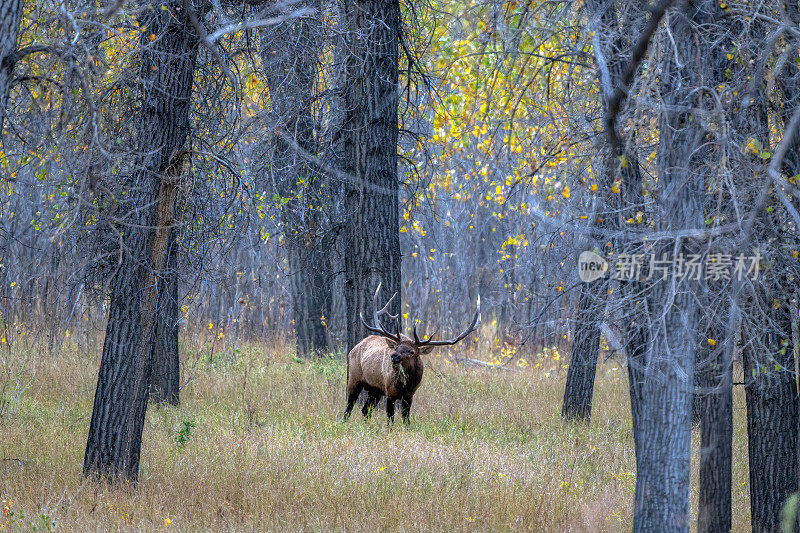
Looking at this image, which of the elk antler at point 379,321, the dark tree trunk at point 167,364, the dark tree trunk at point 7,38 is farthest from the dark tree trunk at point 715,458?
the dark tree trunk at point 167,364

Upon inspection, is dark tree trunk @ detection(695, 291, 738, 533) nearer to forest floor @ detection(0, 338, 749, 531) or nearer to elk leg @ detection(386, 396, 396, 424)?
forest floor @ detection(0, 338, 749, 531)

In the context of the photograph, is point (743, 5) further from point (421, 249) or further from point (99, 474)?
point (421, 249)

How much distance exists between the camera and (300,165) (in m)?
11.5

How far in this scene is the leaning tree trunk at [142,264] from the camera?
7258 millimetres

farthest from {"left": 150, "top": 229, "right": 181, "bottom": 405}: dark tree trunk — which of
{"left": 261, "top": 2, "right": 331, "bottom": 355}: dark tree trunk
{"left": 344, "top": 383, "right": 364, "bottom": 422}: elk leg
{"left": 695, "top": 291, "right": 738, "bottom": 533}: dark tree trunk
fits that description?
{"left": 695, "top": 291, "right": 738, "bottom": 533}: dark tree trunk

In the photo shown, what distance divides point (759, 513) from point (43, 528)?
A: 604 cm

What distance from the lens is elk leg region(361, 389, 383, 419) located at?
1134 centimetres

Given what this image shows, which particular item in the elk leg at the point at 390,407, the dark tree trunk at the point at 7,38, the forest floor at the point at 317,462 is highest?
the dark tree trunk at the point at 7,38

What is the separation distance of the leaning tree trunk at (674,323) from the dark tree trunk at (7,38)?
13.1 ft

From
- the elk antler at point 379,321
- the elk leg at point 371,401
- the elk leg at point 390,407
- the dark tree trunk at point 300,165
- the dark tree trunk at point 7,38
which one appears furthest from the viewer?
the elk leg at point 371,401

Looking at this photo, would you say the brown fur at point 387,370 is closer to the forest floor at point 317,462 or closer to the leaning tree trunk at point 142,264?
the forest floor at point 317,462

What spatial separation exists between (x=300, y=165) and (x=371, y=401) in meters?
A: 3.59

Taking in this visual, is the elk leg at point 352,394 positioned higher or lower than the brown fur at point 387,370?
lower

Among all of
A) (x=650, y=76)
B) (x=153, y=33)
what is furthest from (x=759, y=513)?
(x=153, y=33)
